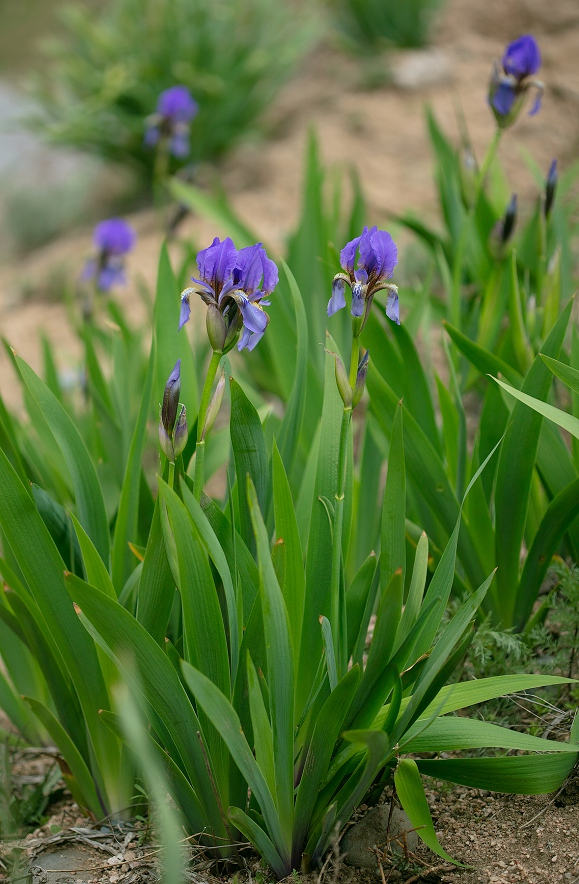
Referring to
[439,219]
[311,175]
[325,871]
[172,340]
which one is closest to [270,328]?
[172,340]

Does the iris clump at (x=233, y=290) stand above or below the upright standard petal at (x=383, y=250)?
below

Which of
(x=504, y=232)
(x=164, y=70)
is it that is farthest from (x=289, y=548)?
(x=164, y=70)

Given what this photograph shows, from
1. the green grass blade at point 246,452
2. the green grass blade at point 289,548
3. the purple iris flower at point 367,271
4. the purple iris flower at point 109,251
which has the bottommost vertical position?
the green grass blade at point 289,548

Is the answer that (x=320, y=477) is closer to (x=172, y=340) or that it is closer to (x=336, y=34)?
(x=172, y=340)

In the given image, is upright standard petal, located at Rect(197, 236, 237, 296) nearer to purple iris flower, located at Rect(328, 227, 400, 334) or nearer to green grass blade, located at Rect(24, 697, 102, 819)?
purple iris flower, located at Rect(328, 227, 400, 334)

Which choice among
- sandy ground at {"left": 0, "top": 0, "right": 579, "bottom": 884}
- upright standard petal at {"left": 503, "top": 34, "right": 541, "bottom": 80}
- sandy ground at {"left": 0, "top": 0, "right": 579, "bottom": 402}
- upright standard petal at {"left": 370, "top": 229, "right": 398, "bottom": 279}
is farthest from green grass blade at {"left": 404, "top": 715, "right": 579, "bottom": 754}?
sandy ground at {"left": 0, "top": 0, "right": 579, "bottom": 402}

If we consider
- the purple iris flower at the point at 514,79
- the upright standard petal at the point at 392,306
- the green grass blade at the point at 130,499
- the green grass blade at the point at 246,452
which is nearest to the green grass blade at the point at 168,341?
the green grass blade at the point at 130,499

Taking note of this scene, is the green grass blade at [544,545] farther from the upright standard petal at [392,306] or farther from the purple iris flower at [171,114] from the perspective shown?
the purple iris flower at [171,114]

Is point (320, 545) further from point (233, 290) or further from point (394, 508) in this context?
point (233, 290)
